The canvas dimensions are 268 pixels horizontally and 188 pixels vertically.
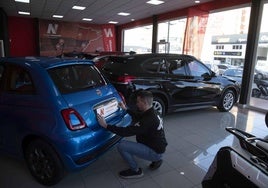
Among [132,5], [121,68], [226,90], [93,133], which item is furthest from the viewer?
[132,5]

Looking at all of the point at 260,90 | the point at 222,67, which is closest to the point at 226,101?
the point at 260,90

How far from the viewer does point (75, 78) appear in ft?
8.16

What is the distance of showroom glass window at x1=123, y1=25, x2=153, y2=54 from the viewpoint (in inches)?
440

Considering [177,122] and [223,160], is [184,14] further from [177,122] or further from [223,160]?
[223,160]

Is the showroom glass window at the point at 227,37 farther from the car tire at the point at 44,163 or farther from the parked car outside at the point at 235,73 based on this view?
the car tire at the point at 44,163

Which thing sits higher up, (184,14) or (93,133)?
(184,14)

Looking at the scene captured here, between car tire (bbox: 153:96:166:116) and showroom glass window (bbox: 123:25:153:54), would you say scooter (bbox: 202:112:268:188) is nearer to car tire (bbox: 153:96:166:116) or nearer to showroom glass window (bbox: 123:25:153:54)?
car tire (bbox: 153:96:166:116)

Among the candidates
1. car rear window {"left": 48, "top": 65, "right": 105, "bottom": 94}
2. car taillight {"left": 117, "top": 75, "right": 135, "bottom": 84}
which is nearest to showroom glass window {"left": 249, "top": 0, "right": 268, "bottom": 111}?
car taillight {"left": 117, "top": 75, "right": 135, "bottom": 84}

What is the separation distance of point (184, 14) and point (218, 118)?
497 centimetres

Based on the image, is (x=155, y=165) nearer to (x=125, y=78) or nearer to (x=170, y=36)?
(x=125, y=78)

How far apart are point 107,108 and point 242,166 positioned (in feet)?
4.88

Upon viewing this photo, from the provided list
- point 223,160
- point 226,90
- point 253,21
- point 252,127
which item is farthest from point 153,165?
point 253,21

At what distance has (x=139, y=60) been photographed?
418 cm

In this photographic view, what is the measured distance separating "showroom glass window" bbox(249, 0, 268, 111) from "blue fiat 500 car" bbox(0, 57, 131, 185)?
16.5 ft
